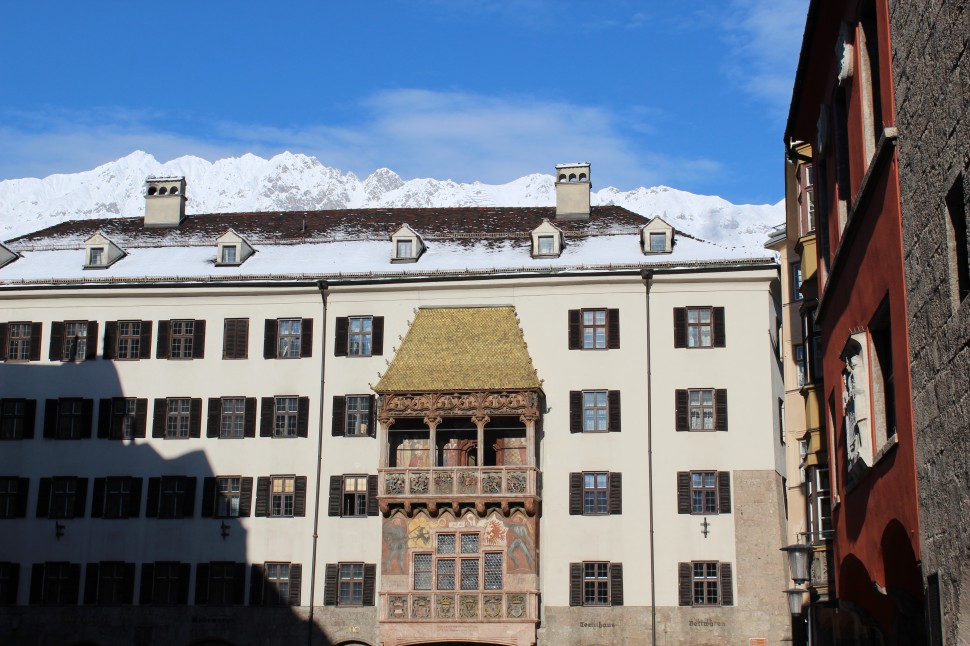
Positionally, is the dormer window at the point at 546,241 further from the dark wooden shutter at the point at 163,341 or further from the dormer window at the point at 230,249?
the dark wooden shutter at the point at 163,341

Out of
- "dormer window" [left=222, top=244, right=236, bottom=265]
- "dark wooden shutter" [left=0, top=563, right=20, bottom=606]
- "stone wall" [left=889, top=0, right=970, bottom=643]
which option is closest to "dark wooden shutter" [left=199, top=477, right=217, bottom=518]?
"dark wooden shutter" [left=0, top=563, right=20, bottom=606]

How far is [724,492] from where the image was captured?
138ft

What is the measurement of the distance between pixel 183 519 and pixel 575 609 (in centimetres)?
1398

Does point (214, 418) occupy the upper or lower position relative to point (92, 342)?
lower

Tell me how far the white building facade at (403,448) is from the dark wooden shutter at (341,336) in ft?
0.26

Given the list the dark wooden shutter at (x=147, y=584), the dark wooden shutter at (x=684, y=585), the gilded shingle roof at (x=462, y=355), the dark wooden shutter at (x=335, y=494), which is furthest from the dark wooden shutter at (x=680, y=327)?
the dark wooden shutter at (x=147, y=584)

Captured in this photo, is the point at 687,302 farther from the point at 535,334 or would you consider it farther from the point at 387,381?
the point at 387,381

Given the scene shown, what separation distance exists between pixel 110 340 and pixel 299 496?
369 inches

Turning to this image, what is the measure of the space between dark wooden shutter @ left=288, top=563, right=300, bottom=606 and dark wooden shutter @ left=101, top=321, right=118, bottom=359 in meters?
10.5

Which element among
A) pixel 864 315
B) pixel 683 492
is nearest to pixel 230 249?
pixel 683 492

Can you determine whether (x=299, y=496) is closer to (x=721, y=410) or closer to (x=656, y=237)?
(x=721, y=410)

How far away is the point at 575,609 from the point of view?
41.8 m

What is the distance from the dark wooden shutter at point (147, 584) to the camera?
43719mm

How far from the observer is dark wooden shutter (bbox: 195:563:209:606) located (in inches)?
1711
